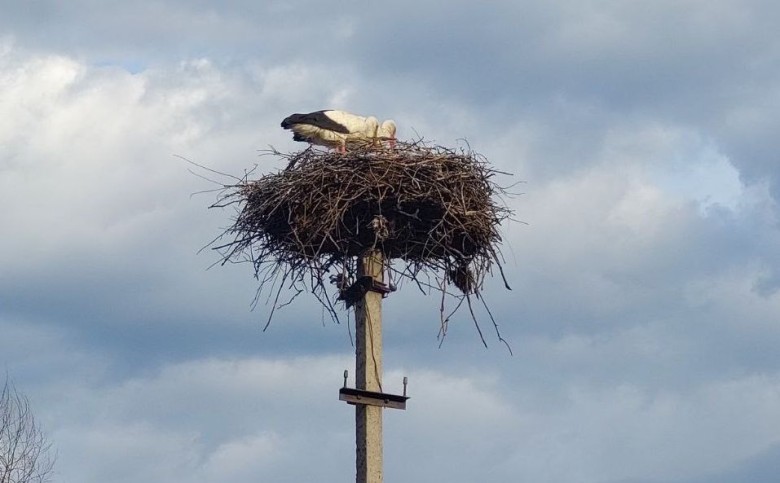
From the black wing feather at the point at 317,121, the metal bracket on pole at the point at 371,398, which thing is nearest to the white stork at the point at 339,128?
the black wing feather at the point at 317,121

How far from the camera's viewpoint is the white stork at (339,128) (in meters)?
13.2

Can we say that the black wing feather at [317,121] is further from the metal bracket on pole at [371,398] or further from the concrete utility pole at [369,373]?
the metal bracket on pole at [371,398]

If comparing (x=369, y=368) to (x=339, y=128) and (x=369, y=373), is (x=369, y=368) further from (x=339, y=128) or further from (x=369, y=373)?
(x=339, y=128)

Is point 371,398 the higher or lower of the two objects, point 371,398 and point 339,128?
the lower

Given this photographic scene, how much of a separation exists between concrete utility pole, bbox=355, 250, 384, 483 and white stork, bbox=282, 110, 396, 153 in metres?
3.44

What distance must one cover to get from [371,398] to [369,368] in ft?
0.79

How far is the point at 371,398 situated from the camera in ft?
29.9

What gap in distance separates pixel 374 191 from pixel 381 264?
57 centimetres

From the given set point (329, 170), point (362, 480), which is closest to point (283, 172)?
point (329, 170)

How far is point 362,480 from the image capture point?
8.92m

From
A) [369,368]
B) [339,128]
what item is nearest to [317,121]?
[339,128]

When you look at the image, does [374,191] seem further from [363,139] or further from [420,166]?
[363,139]

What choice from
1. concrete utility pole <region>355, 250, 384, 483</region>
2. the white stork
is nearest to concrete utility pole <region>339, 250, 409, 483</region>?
concrete utility pole <region>355, 250, 384, 483</region>

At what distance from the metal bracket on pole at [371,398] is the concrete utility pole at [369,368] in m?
0.04
